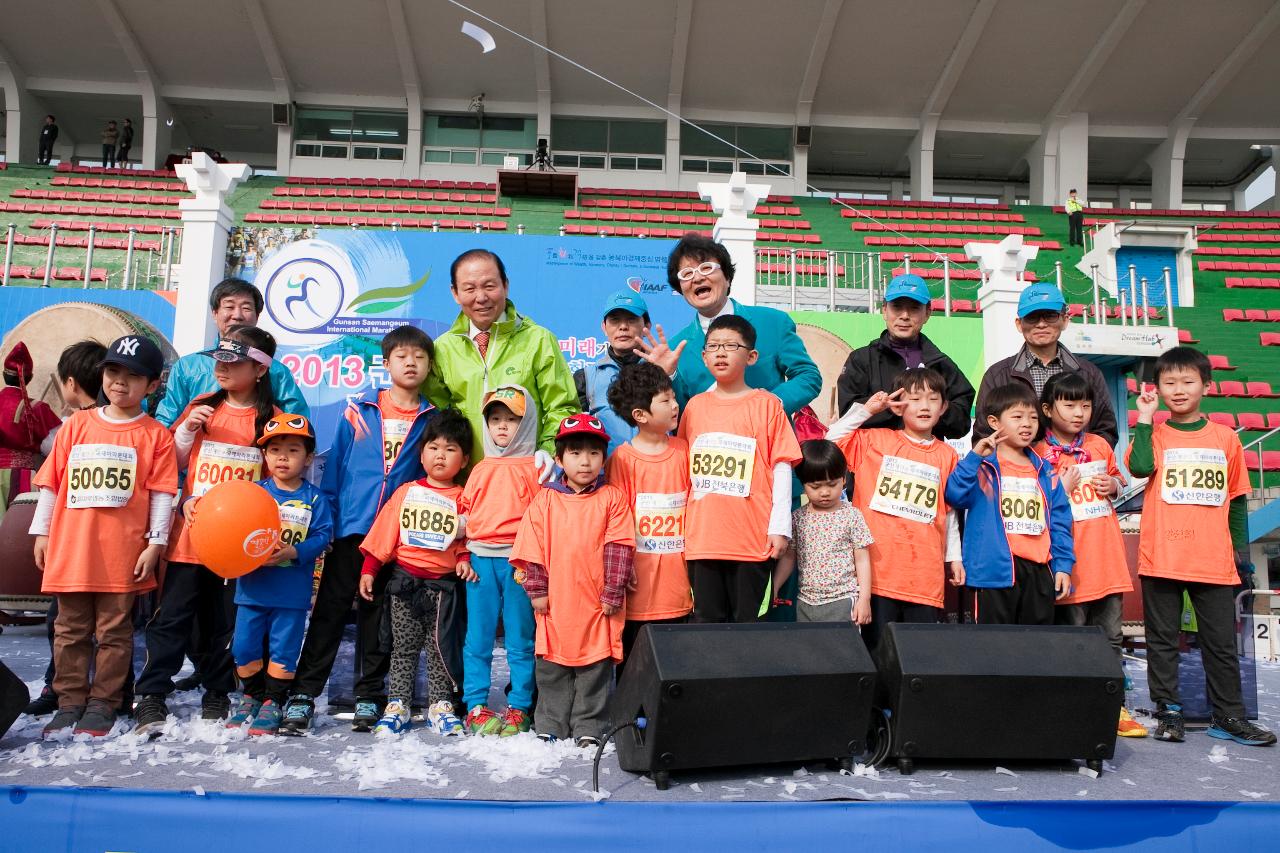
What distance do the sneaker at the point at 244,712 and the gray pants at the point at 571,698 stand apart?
96 cm

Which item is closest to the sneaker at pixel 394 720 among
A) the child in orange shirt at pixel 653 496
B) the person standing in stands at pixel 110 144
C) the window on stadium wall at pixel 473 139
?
the child in orange shirt at pixel 653 496

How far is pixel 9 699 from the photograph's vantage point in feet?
8.02

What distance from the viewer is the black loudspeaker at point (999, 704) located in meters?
2.39

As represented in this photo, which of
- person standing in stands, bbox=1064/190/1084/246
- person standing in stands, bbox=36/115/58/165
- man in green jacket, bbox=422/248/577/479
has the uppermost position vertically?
person standing in stands, bbox=36/115/58/165

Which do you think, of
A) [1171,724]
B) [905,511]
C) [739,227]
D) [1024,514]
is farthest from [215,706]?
[739,227]

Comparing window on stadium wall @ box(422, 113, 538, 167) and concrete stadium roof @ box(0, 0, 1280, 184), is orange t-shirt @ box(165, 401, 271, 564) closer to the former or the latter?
concrete stadium roof @ box(0, 0, 1280, 184)

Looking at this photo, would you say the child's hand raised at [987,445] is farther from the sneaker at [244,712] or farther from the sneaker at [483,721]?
the sneaker at [244,712]

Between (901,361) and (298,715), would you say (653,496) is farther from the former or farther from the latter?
(298,715)

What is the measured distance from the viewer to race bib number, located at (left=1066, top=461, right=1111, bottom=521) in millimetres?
3229

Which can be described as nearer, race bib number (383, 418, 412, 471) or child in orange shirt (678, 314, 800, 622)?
child in orange shirt (678, 314, 800, 622)

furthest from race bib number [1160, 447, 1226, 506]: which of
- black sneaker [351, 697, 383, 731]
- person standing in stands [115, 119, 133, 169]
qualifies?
person standing in stands [115, 119, 133, 169]

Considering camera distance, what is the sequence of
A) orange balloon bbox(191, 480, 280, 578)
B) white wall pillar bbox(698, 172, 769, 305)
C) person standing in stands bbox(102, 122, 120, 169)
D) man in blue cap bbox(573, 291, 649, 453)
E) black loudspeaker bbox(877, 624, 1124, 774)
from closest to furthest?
black loudspeaker bbox(877, 624, 1124, 774) < orange balloon bbox(191, 480, 280, 578) < man in blue cap bbox(573, 291, 649, 453) < white wall pillar bbox(698, 172, 769, 305) < person standing in stands bbox(102, 122, 120, 169)

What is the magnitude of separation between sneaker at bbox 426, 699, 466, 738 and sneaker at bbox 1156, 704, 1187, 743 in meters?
2.36

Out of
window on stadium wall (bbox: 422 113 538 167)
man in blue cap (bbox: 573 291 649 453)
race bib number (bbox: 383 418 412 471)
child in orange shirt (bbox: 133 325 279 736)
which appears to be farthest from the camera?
window on stadium wall (bbox: 422 113 538 167)
